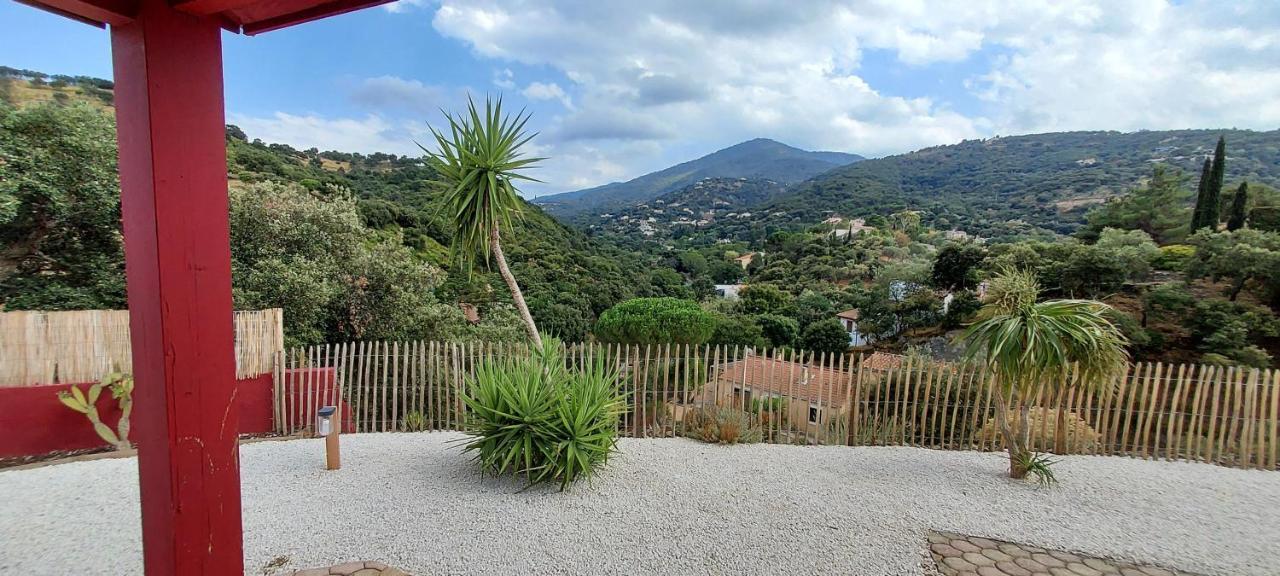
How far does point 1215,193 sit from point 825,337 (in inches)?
872

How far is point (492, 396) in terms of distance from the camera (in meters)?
4.90

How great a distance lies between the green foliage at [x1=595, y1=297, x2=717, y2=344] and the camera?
1806 cm

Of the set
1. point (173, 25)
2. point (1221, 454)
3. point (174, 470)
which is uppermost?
point (173, 25)

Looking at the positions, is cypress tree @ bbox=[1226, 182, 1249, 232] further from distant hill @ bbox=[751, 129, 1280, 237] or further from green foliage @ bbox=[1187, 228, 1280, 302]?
distant hill @ bbox=[751, 129, 1280, 237]

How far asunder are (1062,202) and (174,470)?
238ft

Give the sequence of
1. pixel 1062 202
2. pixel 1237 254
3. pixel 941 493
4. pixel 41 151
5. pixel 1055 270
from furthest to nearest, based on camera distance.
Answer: pixel 1062 202 < pixel 1055 270 < pixel 1237 254 < pixel 41 151 < pixel 941 493

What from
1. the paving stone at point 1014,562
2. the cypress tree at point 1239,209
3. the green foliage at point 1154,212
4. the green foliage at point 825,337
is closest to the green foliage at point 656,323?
the green foliage at point 825,337

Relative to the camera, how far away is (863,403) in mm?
6781

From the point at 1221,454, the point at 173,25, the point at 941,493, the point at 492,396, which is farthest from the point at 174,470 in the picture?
the point at 1221,454

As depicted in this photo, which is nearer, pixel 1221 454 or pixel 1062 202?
pixel 1221 454

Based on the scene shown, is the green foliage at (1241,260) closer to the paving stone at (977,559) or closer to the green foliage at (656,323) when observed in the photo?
the green foliage at (656,323)

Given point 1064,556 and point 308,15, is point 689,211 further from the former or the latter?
point 308,15

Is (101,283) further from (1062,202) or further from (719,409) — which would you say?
(1062,202)

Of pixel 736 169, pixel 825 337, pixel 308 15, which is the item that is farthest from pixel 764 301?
pixel 736 169
